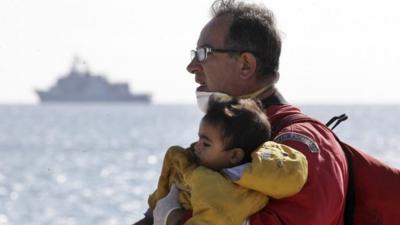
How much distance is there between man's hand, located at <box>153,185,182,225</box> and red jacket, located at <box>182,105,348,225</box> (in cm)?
7

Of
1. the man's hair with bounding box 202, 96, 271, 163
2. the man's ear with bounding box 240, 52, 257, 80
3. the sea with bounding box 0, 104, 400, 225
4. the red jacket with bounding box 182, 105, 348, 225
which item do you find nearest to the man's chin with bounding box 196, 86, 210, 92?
the man's ear with bounding box 240, 52, 257, 80

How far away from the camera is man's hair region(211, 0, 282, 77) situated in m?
3.46

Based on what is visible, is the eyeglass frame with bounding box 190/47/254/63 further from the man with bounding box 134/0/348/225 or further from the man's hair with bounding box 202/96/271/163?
the man's hair with bounding box 202/96/271/163

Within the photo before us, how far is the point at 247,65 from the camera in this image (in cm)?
349

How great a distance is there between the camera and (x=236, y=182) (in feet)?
10.0

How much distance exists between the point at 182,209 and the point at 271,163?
1.11 feet

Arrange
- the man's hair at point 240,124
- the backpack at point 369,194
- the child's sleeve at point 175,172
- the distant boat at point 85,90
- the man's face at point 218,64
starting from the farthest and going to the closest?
the distant boat at point 85,90
the man's face at point 218,64
the backpack at point 369,194
the child's sleeve at point 175,172
the man's hair at point 240,124

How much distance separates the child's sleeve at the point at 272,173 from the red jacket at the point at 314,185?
0.13ft

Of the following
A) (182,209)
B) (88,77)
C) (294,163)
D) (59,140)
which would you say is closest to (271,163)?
(294,163)

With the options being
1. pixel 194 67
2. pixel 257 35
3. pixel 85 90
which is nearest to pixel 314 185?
pixel 257 35

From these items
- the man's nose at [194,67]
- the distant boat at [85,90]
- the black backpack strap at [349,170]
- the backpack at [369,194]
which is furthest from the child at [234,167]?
the distant boat at [85,90]

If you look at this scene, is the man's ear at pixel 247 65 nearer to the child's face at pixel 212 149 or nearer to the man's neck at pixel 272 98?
the man's neck at pixel 272 98

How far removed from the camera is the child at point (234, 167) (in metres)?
3.04

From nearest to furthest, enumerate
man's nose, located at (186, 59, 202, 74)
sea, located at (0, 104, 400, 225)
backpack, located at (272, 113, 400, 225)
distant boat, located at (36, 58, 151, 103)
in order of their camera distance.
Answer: backpack, located at (272, 113, 400, 225) < man's nose, located at (186, 59, 202, 74) < sea, located at (0, 104, 400, 225) < distant boat, located at (36, 58, 151, 103)
